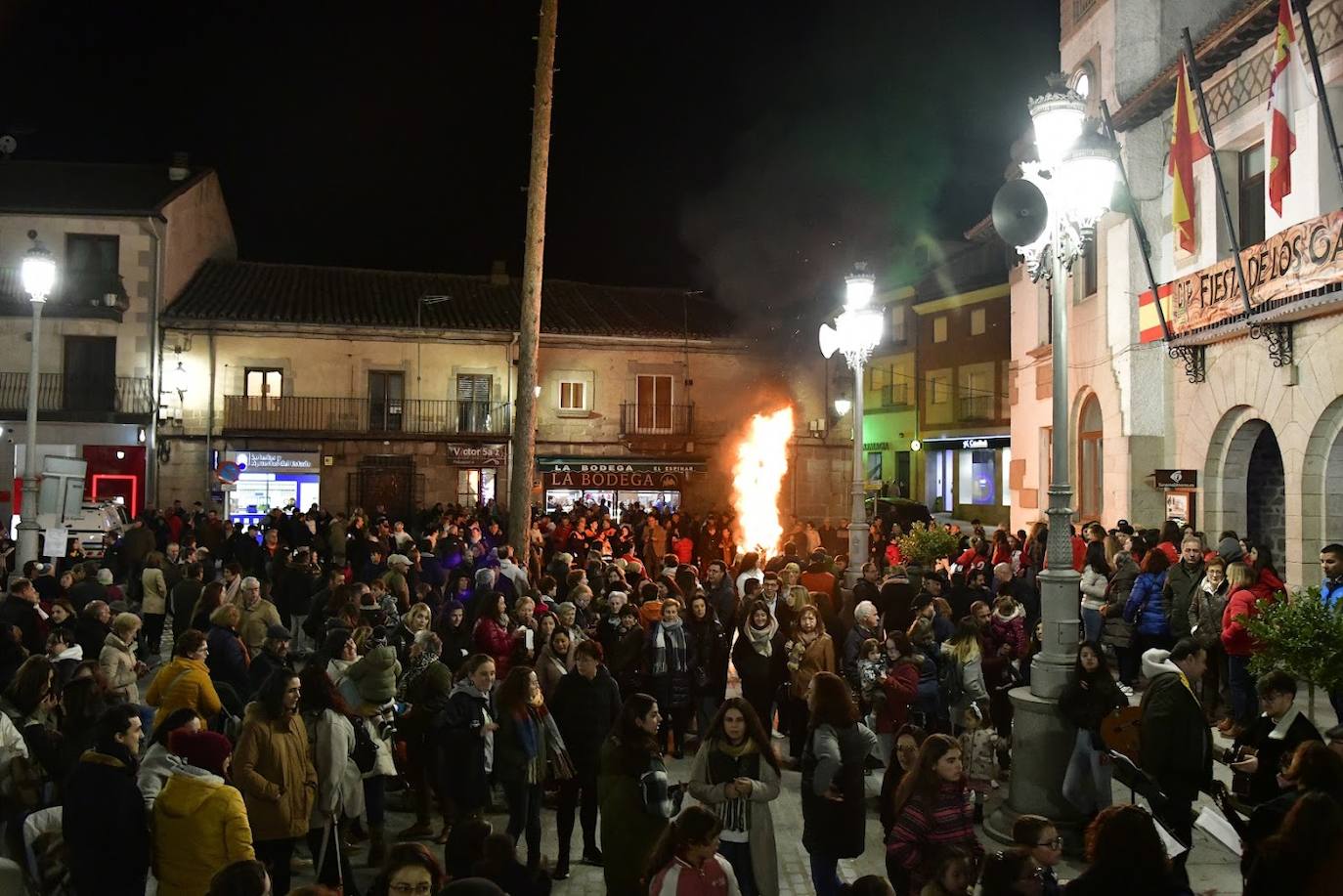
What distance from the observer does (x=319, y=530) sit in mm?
21594

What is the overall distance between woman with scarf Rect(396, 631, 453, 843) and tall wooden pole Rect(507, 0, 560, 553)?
729cm

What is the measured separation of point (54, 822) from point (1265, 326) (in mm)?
13937

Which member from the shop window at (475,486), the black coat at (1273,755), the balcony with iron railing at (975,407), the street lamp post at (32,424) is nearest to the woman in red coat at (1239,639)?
the black coat at (1273,755)

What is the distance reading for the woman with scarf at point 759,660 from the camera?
930 centimetres

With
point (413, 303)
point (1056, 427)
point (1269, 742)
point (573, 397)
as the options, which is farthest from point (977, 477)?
point (1269, 742)

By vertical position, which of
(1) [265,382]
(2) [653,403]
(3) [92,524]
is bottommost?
(3) [92,524]

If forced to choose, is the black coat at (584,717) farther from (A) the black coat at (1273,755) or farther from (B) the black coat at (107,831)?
(A) the black coat at (1273,755)

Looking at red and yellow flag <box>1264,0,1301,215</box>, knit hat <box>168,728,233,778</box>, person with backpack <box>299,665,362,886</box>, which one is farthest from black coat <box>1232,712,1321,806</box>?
red and yellow flag <box>1264,0,1301,215</box>

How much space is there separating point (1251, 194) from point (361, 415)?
Result: 24473 mm

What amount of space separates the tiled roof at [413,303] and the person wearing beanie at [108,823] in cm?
2800

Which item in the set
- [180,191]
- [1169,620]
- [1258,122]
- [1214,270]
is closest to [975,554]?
[1169,620]

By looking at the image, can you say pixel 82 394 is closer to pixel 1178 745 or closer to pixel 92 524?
pixel 92 524

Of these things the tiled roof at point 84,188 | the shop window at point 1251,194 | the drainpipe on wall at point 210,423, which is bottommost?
the drainpipe on wall at point 210,423

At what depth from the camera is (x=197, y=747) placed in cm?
495
